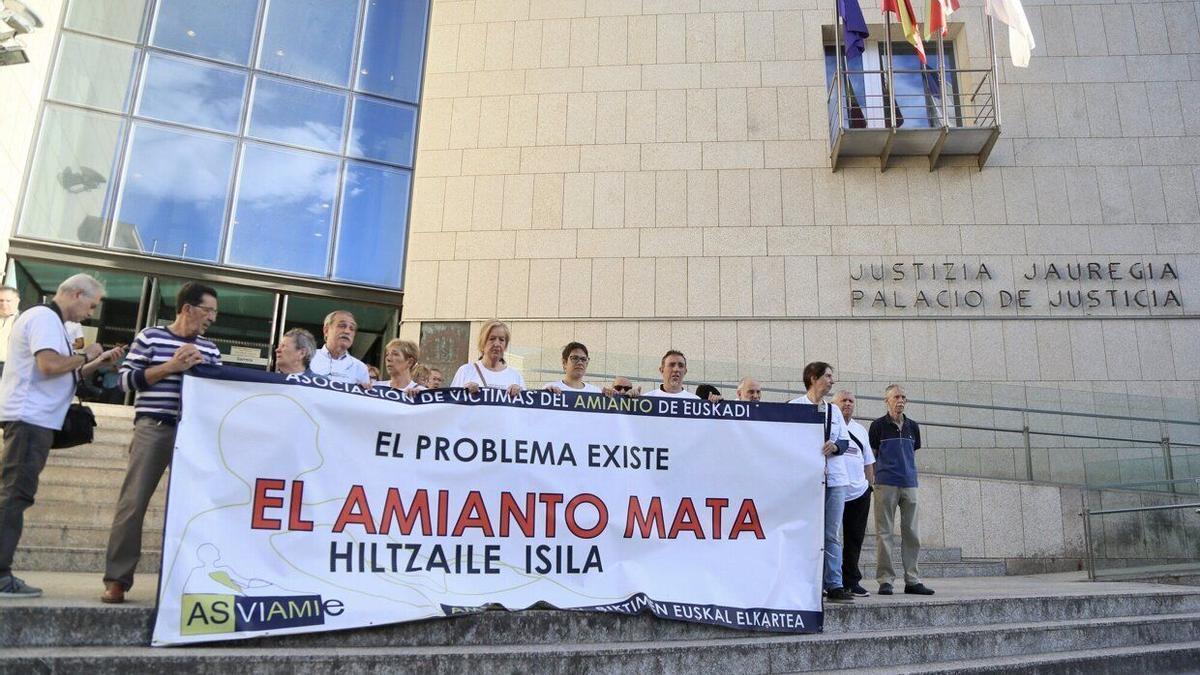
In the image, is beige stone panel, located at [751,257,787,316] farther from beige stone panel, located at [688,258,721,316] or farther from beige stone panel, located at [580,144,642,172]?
beige stone panel, located at [580,144,642,172]

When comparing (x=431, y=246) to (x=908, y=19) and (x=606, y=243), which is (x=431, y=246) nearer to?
(x=606, y=243)

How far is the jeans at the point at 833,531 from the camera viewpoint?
232 inches

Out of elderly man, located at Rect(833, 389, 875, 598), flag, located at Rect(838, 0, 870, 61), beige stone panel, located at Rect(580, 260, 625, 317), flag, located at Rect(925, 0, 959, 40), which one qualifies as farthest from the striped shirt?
flag, located at Rect(925, 0, 959, 40)

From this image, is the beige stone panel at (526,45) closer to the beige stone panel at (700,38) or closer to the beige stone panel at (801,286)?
the beige stone panel at (700,38)

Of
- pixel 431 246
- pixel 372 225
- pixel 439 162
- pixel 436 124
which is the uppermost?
pixel 436 124

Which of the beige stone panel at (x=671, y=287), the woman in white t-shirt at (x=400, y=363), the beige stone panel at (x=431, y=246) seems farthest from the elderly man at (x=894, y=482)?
the beige stone panel at (x=431, y=246)

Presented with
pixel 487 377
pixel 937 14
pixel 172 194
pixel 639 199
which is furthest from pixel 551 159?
pixel 487 377

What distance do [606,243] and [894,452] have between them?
7378 millimetres

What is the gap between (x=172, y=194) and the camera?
12875 mm

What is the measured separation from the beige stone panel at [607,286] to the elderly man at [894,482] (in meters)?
6.48

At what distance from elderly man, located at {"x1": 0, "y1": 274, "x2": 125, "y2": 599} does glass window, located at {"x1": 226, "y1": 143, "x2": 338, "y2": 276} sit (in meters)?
9.12

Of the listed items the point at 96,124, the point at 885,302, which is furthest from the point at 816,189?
the point at 96,124

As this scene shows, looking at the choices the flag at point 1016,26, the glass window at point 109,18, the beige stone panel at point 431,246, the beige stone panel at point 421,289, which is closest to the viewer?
the flag at point 1016,26

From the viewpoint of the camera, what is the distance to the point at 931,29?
12.9 m
